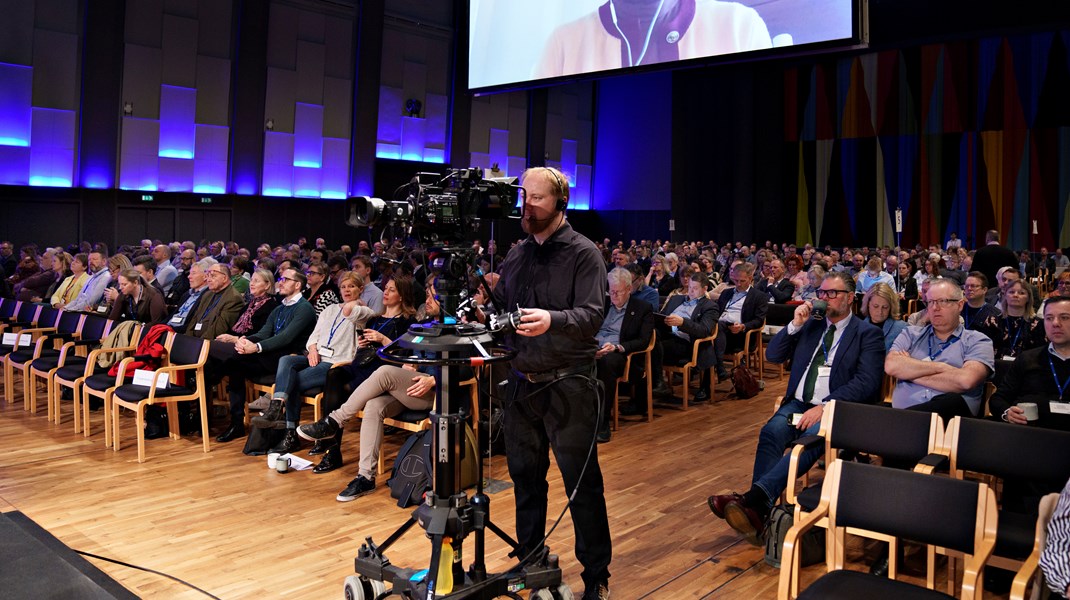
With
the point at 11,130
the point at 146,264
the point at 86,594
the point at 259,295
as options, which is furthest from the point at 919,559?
the point at 11,130

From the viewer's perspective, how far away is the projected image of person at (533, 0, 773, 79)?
27.2 feet

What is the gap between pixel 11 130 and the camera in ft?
41.7

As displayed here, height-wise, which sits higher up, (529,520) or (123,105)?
(123,105)

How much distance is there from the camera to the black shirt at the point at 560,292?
2.72m

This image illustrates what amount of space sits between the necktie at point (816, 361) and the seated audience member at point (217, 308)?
3.91m

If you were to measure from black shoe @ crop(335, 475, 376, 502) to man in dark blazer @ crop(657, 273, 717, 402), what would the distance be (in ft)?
9.19

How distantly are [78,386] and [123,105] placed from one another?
9600mm

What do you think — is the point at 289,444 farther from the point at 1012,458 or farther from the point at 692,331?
the point at 1012,458

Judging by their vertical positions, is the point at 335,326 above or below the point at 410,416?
above

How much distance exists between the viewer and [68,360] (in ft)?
20.1

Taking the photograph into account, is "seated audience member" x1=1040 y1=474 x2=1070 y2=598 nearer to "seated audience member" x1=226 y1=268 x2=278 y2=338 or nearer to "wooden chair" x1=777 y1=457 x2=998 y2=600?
"wooden chair" x1=777 y1=457 x2=998 y2=600

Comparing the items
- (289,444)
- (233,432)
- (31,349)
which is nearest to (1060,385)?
(289,444)

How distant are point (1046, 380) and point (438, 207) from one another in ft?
9.31

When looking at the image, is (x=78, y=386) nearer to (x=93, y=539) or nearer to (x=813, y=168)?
(x=93, y=539)
